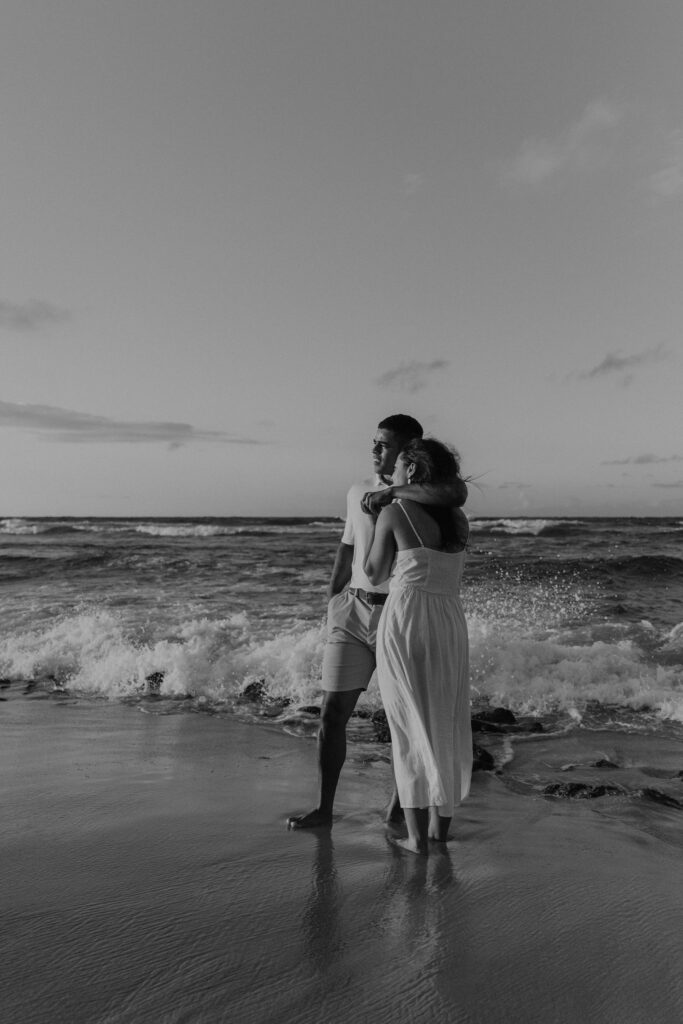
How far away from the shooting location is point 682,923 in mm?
2785

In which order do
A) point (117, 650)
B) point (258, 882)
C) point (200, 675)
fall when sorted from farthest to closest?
point (117, 650)
point (200, 675)
point (258, 882)

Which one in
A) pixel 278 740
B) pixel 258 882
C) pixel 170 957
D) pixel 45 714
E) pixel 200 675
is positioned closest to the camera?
pixel 170 957

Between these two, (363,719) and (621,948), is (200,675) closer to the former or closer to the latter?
(363,719)

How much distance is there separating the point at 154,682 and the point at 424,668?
5417 mm

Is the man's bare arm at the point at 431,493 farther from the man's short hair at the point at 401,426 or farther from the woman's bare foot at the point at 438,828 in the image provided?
the woman's bare foot at the point at 438,828

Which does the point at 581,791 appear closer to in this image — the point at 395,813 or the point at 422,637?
the point at 395,813

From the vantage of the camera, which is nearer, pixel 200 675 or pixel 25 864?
pixel 25 864

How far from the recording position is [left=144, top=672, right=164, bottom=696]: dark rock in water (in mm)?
7882

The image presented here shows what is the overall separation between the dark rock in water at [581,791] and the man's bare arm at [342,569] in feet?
6.57

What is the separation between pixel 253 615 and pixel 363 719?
5.62 m

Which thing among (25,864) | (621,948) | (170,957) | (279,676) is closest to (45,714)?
(279,676)

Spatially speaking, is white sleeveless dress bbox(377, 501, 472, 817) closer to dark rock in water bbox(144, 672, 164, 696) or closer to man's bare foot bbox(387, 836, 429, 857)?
man's bare foot bbox(387, 836, 429, 857)

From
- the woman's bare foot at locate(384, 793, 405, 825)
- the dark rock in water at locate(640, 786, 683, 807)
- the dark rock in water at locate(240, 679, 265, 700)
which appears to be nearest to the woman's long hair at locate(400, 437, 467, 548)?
the woman's bare foot at locate(384, 793, 405, 825)

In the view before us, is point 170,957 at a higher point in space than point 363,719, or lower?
higher
